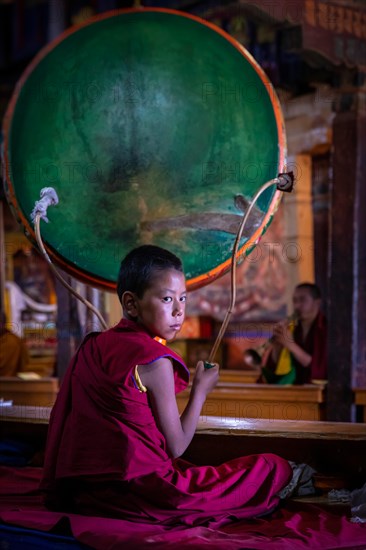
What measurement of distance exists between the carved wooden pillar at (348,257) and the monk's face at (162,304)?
3.08 meters

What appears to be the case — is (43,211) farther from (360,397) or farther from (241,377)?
(241,377)

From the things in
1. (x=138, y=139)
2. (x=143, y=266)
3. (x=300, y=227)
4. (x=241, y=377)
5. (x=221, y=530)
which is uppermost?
(x=300, y=227)

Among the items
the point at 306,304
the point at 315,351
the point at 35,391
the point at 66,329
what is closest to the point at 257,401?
the point at 315,351

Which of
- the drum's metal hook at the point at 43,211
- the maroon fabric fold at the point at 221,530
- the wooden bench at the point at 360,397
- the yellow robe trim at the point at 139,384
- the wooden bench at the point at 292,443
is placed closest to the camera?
the maroon fabric fold at the point at 221,530

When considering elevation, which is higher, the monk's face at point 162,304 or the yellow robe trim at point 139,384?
the monk's face at point 162,304

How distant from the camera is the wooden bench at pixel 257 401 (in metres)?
5.16

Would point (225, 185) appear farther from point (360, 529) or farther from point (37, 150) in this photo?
point (360, 529)

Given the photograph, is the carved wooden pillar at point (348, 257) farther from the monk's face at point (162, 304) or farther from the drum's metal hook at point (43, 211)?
the monk's face at point (162, 304)

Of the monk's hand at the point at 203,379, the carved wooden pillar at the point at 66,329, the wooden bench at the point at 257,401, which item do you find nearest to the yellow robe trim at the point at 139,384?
the monk's hand at the point at 203,379

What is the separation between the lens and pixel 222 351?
944 centimetres

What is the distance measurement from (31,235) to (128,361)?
126cm

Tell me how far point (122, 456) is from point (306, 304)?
3429 millimetres

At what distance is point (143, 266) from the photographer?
280 centimetres

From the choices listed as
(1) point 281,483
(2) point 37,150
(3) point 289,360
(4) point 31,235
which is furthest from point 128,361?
(3) point 289,360
